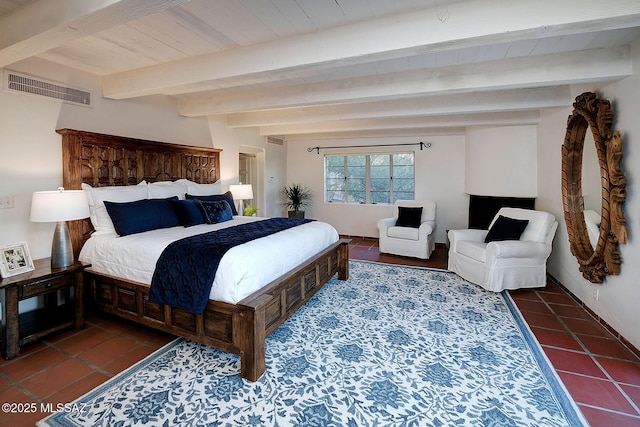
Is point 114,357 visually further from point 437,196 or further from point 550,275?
point 437,196

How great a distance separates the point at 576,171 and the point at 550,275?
1.56 metres

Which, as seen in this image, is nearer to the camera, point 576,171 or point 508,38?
point 508,38

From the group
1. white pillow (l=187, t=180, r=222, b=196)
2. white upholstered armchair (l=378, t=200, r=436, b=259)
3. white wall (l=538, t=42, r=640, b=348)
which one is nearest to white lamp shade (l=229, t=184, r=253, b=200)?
white pillow (l=187, t=180, r=222, b=196)

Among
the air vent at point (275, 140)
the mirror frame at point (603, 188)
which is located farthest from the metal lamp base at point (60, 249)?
the mirror frame at point (603, 188)

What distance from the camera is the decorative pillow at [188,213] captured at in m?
3.54

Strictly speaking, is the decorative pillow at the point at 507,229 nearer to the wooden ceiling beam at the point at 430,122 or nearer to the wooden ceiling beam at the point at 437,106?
the wooden ceiling beam at the point at 437,106

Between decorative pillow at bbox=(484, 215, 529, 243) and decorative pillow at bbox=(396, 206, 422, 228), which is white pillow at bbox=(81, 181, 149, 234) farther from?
Answer: decorative pillow at bbox=(484, 215, 529, 243)

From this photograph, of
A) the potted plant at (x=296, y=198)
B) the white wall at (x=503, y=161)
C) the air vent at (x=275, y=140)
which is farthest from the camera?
the potted plant at (x=296, y=198)

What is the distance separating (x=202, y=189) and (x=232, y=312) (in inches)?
104

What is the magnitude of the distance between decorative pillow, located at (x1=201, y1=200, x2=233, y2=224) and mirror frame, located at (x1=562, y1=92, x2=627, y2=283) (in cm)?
388

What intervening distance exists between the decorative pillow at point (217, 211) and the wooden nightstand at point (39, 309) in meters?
1.33

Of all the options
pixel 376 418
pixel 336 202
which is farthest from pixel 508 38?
pixel 336 202

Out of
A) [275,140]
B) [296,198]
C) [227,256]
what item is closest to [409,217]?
[296,198]

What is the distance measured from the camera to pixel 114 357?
235 cm
